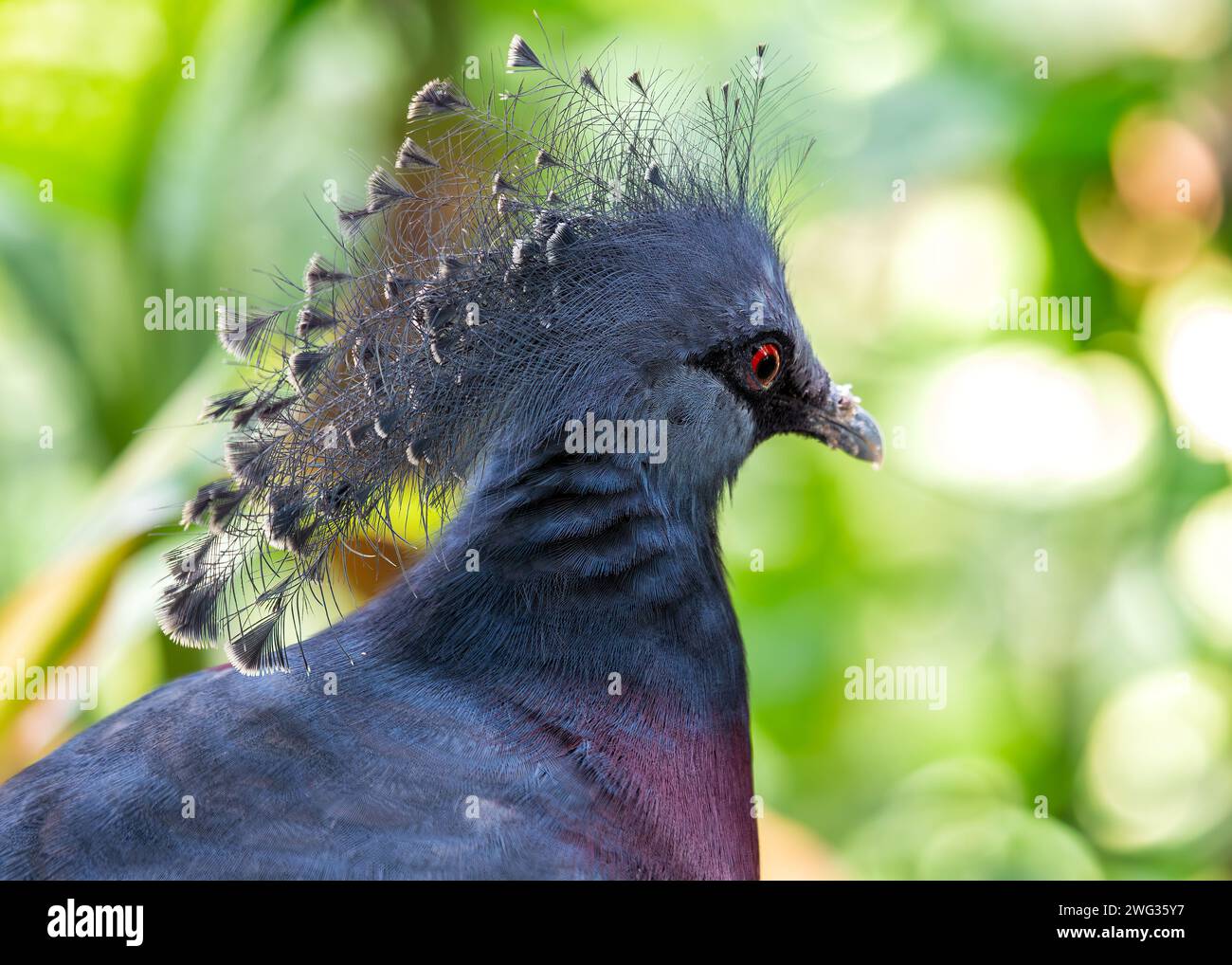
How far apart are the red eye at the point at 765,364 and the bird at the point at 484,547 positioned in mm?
24

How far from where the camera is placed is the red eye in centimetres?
212

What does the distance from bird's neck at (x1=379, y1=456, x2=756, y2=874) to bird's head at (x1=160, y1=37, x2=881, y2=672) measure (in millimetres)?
76

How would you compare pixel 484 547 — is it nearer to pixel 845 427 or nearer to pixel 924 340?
pixel 845 427

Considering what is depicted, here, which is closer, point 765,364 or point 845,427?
point 765,364

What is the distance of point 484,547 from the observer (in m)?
1.89

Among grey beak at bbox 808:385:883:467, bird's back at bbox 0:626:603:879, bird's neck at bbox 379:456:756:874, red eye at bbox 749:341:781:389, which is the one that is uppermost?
red eye at bbox 749:341:781:389

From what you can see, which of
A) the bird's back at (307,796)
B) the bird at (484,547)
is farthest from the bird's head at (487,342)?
the bird's back at (307,796)

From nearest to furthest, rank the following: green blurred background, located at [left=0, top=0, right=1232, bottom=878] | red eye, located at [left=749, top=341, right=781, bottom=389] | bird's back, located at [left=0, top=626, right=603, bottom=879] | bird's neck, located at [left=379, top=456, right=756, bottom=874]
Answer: bird's back, located at [left=0, top=626, right=603, bottom=879]
bird's neck, located at [left=379, top=456, right=756, bottom=874]
red eye, located at [left=749, top=341, right=781, bottom=389]
green blurred background, located at [left=0, top=0, right=1232, bottom=878]

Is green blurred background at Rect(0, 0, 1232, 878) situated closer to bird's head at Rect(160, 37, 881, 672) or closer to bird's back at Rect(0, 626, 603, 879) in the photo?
bird's head at Rect(160, 37, 881, 672)

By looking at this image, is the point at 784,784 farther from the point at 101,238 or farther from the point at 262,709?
the point at 101,238

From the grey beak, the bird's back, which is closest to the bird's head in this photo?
the bird's back

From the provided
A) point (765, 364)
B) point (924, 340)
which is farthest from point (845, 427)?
point (924, 340)

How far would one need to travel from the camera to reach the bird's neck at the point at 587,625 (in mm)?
1842

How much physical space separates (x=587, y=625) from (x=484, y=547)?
0.70 feet
